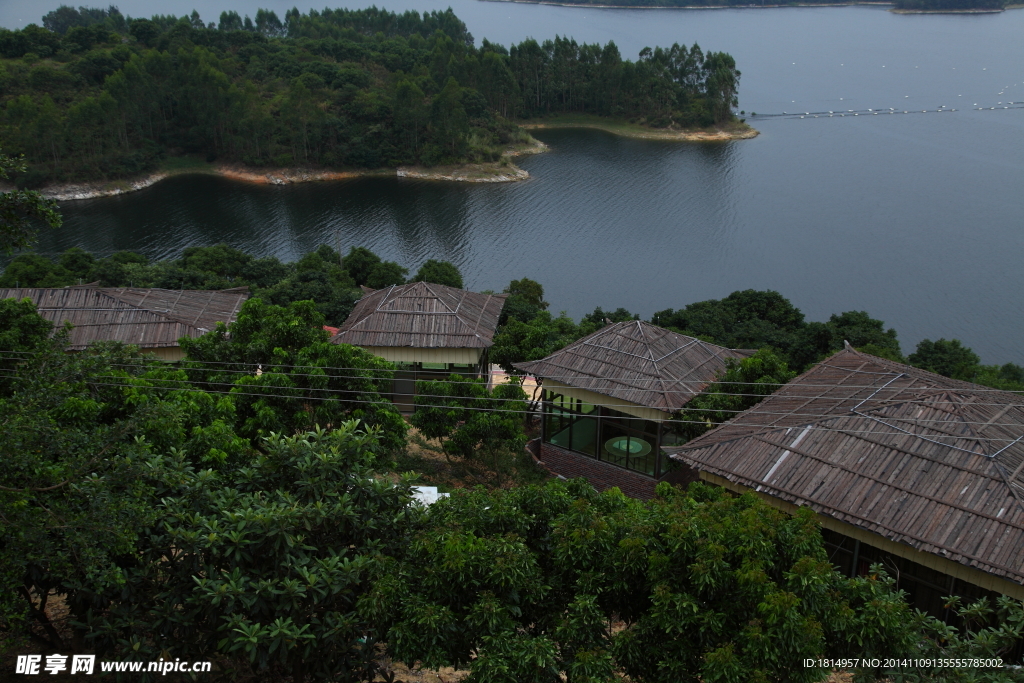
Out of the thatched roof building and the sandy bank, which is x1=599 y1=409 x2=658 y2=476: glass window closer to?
the thatched roof building

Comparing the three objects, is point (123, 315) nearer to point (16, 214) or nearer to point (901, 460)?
point (16, 214)

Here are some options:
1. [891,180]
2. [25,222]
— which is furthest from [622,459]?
[891,180]

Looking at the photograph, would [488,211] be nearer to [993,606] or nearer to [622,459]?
[622,459]

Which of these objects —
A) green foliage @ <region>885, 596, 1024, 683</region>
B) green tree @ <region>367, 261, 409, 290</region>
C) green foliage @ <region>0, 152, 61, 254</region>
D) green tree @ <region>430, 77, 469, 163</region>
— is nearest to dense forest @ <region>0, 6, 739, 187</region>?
green tree @ <region>430, 77, 469, 163</region>

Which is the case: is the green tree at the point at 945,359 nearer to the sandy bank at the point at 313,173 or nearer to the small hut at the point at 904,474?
the small hut at the point at 904,474

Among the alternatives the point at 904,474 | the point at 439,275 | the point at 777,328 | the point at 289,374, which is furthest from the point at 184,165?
the point at 904,474

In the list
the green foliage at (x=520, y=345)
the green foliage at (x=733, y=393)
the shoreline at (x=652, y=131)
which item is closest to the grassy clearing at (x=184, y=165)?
the shoreline at (x=652, y=131)
